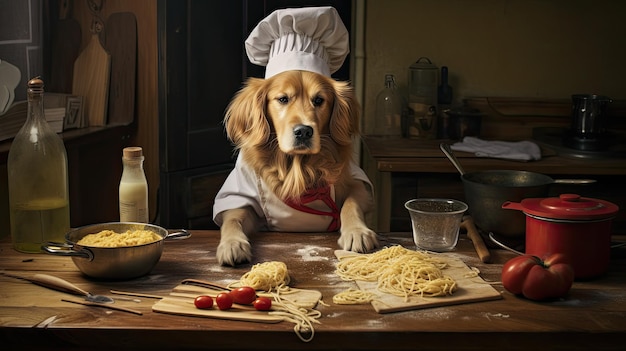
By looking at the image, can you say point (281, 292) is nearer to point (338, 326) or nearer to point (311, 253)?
point (338, 326)

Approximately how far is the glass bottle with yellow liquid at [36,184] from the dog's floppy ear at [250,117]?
0.57 m

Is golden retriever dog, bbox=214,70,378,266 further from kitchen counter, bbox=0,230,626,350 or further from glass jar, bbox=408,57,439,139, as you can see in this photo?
glass jar, bbox=408,57,439,139

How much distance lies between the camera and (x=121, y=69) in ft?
11.9

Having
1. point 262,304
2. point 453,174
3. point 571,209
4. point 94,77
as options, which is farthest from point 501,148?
point 262,304

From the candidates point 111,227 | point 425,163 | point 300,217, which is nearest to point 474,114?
point 425,163

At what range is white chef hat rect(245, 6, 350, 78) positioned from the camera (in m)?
2.20

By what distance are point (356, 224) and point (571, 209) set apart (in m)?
0.61

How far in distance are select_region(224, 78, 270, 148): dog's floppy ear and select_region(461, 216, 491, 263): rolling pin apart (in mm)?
634

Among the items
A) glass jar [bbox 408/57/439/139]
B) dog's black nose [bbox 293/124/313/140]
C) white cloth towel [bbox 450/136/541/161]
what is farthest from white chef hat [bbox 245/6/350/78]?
glass jar [bbox 408/57/439/139]

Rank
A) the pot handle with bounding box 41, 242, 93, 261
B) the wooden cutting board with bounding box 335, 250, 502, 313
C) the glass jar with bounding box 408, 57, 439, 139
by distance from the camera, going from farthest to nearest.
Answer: the glass jar with bounding box 408, 57, 439, 139, the pot handle with bounding box 41, 242, 93, 261, the wooden cutting board with bounding box 335, 250, 502, 313

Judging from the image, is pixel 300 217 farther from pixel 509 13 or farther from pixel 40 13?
pixel 509 13

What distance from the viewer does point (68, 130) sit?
3.26 m

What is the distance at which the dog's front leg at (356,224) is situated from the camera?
77.3 inches

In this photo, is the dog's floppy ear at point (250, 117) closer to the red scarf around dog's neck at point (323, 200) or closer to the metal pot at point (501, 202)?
the red scarf around dog's neck at point (323, 200)
